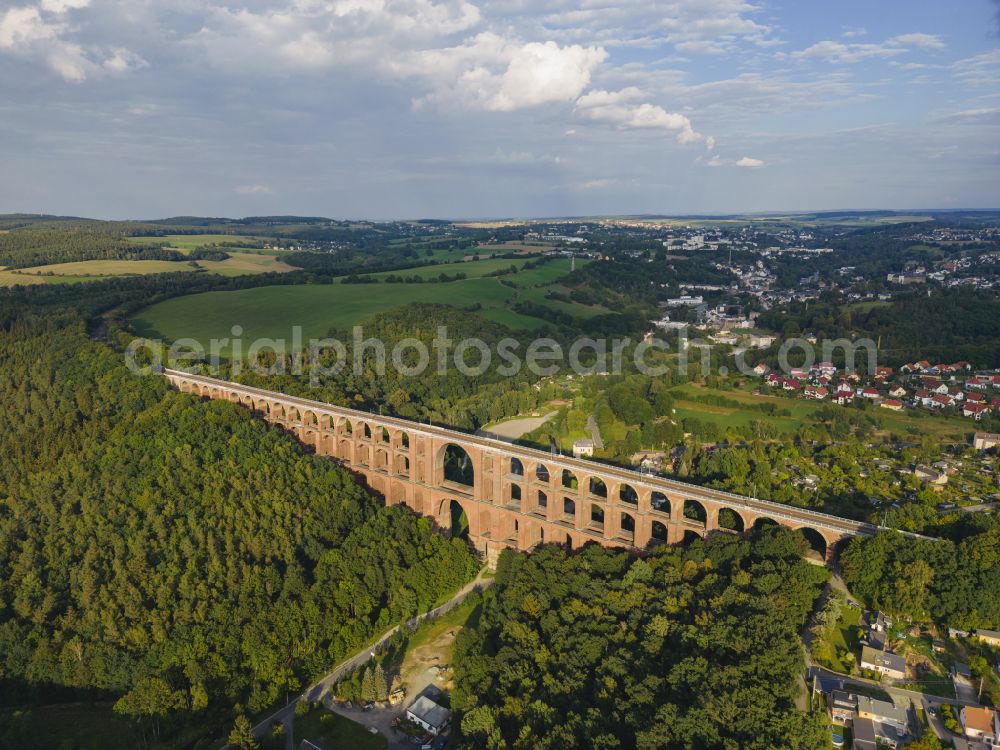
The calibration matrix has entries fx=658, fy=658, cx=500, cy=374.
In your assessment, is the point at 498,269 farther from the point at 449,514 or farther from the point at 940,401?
the point at 449,514

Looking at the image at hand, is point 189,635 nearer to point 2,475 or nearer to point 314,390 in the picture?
point 2,475

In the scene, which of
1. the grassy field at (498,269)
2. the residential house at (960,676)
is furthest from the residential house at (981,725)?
the grassy field at (498,269)

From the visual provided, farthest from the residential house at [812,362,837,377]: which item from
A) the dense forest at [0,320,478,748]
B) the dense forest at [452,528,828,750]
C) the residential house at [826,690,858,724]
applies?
the residential house at [826,690,858,724]

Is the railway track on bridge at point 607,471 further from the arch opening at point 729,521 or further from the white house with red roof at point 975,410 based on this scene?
the white house with red roof at point 975,410

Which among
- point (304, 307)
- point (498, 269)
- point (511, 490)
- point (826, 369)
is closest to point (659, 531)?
point (511, 490)

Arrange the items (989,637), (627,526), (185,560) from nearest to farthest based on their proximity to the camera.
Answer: (989,637), (185,560), (627,526)

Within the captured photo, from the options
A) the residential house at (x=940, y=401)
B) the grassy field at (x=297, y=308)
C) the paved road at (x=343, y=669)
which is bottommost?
the paved road at (x=343, y=669)
